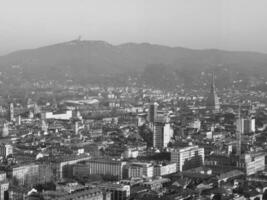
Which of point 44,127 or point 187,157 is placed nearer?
point 187,157

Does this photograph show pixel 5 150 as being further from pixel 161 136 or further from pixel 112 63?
pixel 112 63

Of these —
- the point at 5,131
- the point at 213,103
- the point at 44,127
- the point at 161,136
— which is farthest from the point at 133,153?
the point at 213,103

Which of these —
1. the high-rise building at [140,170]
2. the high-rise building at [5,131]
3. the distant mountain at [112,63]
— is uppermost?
the distant mountain at [112,63]

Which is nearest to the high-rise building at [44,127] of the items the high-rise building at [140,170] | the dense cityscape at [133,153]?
the dense cityscape at [133,153]

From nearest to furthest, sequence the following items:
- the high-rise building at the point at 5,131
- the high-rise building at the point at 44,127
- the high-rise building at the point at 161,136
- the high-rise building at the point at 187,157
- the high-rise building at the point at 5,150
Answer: the high-rise building at the point at 187,157
the high-rise building at the point at 5,150
the high-rise building at the point at 161,136
the high-rise building at the point at 5,131
the high-rise building at the point at 44,127

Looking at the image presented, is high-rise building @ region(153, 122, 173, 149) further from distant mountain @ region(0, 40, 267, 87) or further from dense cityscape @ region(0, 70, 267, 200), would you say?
distant mountain @ region(0, 40, 267, 87)

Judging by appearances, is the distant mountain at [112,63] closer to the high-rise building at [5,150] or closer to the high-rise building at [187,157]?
the high-rise building at [187,157]
